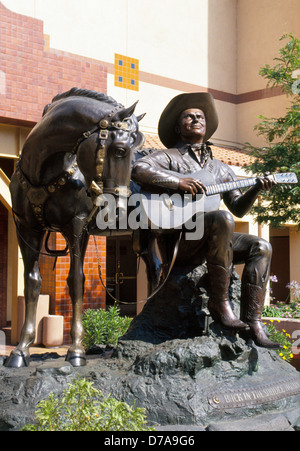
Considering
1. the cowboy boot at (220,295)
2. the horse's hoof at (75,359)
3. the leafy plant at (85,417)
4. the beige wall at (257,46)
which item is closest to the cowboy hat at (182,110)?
the cowboy boot at (220,295)

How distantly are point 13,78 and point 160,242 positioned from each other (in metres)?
5.15

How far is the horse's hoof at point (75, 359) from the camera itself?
3.80 meters

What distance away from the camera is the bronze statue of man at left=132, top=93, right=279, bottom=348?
366 centimetres

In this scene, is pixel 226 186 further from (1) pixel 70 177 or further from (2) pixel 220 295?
(1) pixel 70 177

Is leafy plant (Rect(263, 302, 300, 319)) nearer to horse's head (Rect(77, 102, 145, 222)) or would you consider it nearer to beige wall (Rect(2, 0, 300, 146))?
beige wall (Rect(2, 0, 300, 146))

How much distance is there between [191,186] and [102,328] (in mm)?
3943

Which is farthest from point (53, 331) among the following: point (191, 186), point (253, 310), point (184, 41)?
point (184, 41)

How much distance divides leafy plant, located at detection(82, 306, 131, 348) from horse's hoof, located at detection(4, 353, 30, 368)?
10.3ft

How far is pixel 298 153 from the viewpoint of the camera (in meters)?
8.88

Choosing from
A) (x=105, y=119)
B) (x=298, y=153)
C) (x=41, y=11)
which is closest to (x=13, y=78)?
(x=41, y=11)

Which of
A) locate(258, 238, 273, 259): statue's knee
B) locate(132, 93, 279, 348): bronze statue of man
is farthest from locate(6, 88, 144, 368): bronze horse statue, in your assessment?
locate(258, 238, 273, 259): statue's knee

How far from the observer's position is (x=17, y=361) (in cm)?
388

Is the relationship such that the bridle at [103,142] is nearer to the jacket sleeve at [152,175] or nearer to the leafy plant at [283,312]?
the jacket sleeve at [152,175]

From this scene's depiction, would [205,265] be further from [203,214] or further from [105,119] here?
[105,119]
